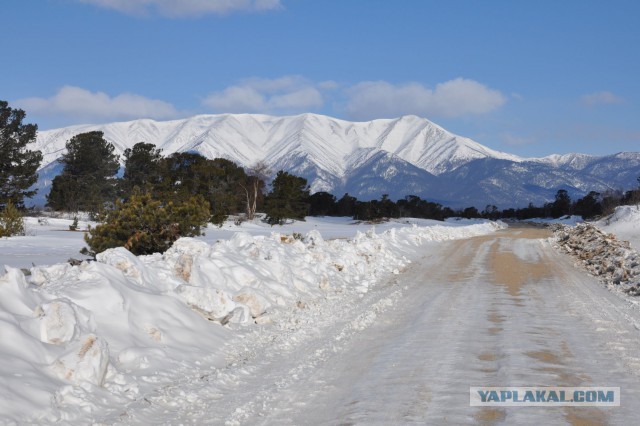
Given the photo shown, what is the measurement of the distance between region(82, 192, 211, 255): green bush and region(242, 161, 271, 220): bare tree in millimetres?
41732

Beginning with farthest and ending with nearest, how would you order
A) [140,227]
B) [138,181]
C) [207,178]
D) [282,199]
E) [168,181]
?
[138,181] < [207,178] < [282,199] < [168,181] < [140,227]

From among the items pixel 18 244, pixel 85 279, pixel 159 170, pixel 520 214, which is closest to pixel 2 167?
pixel 159 170

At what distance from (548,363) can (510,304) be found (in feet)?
14.3

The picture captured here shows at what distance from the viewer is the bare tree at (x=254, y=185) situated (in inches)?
2261

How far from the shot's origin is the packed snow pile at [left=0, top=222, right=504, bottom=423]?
16.3 ft

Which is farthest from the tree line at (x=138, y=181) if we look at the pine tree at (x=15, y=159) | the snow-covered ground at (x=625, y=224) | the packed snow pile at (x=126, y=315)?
the snow-covered ground at (x=625, y=224)

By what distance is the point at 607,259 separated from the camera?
17625 millimetres

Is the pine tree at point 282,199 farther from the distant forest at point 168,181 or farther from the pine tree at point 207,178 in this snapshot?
the pine tree at point 207,178

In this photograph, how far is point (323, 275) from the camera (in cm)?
1302

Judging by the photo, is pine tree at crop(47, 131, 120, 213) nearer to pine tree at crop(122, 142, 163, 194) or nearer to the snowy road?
pine tree at crop(122, 142, 163, 194)

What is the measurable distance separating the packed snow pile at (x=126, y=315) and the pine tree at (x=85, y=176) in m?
42.9

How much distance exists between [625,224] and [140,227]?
36.9 meters

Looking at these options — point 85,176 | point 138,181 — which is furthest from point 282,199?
point 85,176

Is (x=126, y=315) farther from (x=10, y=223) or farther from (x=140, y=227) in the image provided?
(x=10, y=223)
